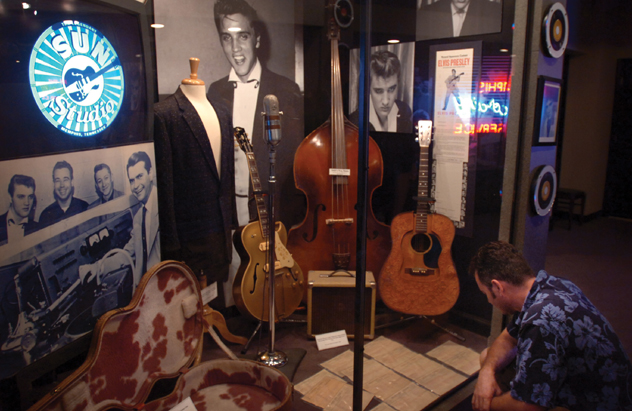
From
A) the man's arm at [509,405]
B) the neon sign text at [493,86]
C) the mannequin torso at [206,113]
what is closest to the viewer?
the man's arm at [509,405]

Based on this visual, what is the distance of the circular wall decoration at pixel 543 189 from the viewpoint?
2516 mm

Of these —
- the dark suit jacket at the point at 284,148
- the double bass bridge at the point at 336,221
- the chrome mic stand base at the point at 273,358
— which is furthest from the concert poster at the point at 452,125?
the chrome mic stand base at the point at 273,358

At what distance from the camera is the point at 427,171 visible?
8.61 feet

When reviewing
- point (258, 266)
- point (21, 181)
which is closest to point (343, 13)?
point (258, 266)

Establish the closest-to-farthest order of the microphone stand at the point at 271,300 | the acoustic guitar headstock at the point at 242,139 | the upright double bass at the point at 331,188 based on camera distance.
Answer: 1. the microphone stand at the point at 271,300
2. the acoustic guitar headstock at the point at 242,139
3. the upright double bass at the point at 331,188

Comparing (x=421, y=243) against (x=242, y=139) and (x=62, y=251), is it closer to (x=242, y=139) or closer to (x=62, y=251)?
(x=242, y=139)

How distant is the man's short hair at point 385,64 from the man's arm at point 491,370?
60.7 inches

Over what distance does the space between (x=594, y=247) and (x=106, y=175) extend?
7.41 feet

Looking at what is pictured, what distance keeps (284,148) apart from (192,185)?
2.29 ft

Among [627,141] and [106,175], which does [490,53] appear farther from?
[106,175]

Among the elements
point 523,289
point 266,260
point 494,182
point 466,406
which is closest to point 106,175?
point 266,260


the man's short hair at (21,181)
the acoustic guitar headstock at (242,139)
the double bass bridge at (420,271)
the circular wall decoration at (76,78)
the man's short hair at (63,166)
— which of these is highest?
the circular wall decoration at (76,78)

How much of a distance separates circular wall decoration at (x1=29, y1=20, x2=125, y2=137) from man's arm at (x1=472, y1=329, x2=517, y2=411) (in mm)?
1758

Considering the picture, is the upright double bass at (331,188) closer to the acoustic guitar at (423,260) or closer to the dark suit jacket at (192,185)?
the acoustic guitar at (423,260)
